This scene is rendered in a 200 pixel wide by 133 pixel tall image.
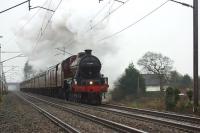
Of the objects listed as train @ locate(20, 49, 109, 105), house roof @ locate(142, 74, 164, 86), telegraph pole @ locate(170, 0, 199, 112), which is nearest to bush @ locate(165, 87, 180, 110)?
telegraph pole @ locate(170, 0, 199, 112)

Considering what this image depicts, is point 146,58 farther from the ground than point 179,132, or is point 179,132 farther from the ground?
point 146,58

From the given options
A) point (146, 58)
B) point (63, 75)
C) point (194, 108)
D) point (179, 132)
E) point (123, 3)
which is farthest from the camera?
point (146, 58)

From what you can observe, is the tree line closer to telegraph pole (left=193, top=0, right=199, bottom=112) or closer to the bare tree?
the bare tree

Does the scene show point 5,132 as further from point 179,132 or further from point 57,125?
point 179,132

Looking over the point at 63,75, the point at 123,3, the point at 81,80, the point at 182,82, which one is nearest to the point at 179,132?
the point at 123,3

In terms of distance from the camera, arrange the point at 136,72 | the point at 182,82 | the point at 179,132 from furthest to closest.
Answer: the point at 182,82
the point at 136,72
the point at 179,132

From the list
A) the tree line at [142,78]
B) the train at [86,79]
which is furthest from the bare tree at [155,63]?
the train at [86,79]

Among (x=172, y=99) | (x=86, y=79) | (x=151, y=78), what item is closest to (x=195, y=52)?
(x=172, y=99)

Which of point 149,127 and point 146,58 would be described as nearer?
point 149,127

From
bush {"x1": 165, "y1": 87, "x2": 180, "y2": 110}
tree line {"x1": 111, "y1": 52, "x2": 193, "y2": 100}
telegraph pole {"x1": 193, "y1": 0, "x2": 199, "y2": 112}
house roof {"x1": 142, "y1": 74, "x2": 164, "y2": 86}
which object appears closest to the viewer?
telegraph pole {"x1": 193, "y1": 0, "x2": 199, "y2": 112}

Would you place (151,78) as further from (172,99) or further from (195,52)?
(195,52)

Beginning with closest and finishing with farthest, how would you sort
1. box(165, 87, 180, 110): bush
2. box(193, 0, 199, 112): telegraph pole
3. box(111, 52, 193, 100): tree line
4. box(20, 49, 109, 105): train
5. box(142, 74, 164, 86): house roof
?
box(193, 0, 199, 112): telegraph pole, box(165, 87, 180, 110): bush, box(20, 49, 109, 105): train, box(111, 52, 193, 100): tree line, box(142, 74, 164, 86): house roof

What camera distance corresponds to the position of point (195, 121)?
1634 centimetres

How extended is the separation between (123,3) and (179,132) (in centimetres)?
1192
